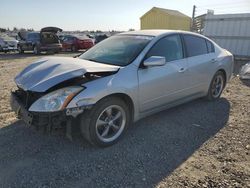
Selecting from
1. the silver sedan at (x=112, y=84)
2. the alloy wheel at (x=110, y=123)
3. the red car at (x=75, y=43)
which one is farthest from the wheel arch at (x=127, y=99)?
the red car at (x=75, y=43)

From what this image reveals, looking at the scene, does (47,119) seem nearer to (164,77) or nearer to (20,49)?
(164,77)

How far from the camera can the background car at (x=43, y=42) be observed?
18859mm

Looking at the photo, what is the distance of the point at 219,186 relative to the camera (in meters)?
3.04

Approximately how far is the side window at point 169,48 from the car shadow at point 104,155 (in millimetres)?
1201

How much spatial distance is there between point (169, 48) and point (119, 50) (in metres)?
0.91

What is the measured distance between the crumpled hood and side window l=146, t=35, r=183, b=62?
0.84 metres

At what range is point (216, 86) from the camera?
6.18 meters

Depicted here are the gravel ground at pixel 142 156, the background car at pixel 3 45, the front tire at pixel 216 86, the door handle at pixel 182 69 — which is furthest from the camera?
the background car at pixel 3 45

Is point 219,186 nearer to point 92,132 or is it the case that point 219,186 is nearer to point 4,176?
point 92,132

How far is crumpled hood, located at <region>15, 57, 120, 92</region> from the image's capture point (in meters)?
3.50

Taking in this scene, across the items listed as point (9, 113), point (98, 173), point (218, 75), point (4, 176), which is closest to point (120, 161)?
point (98, 173)

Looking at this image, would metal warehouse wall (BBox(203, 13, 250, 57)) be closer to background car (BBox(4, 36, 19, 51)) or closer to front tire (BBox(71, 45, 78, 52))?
front tire (BBox(71, 45, 78, 52))

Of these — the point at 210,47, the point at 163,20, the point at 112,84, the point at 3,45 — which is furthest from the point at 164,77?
the point at 163,20

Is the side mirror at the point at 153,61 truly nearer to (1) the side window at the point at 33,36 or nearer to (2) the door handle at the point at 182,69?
(2) the door handle at the point at 182,69
